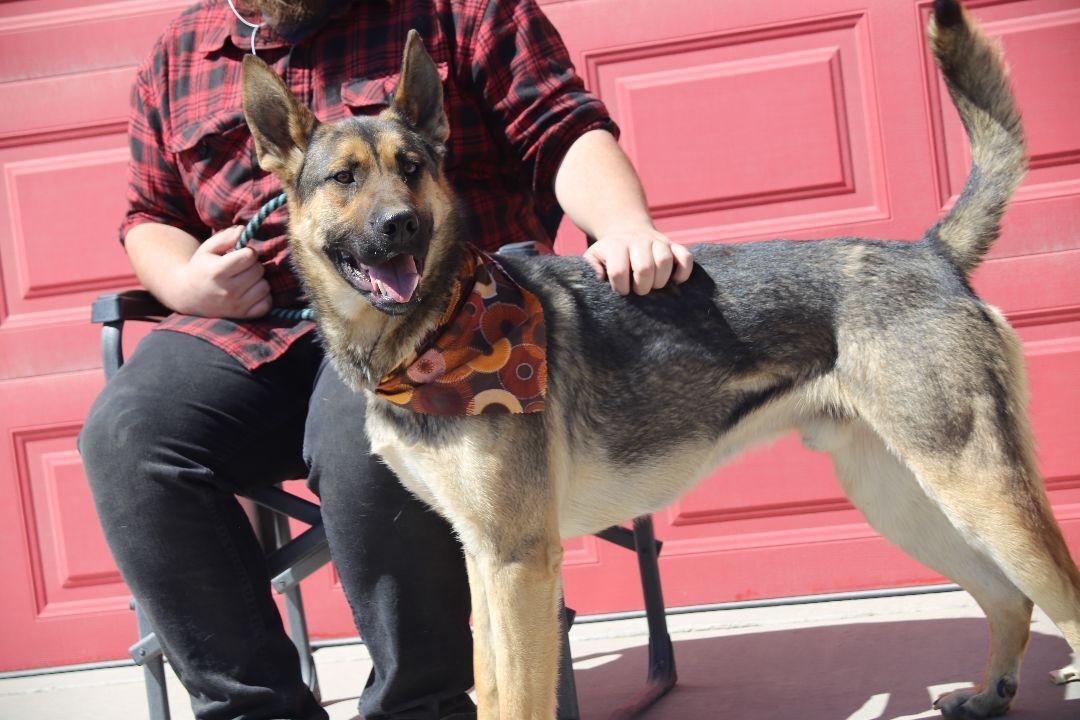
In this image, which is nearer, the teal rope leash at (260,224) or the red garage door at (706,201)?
the teal rope leash at (260,224)

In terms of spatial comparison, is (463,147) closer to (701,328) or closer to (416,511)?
(701,328)

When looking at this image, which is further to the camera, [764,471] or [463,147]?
[764,471]

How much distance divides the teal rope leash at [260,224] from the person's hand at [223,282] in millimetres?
31

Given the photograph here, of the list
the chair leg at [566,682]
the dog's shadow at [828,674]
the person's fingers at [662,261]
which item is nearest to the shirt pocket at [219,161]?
the person's fingers at [662,261]

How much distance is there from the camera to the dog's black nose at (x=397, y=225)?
2.05 metres

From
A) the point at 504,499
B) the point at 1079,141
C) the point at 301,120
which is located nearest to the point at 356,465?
the point at 504,499

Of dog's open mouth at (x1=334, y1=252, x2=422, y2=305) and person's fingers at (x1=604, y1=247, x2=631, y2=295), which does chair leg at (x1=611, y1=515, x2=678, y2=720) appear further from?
dog's open mouth at (x1=334, y1=252, x2=422, y2=305)

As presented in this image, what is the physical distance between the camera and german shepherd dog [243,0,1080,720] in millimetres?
2150

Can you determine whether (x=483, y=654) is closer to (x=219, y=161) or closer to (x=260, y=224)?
(x=260, y=224)

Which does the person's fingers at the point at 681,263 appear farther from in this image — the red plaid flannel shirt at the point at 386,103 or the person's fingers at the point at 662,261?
the red plaid flannel shirt at the point at 386,103

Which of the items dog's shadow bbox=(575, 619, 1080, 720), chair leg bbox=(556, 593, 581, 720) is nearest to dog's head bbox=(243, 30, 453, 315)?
chair leg bbox=(556, 593, 581, 720)

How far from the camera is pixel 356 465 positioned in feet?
7.34

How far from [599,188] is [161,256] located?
1166 millimetres

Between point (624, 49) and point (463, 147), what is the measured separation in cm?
152
